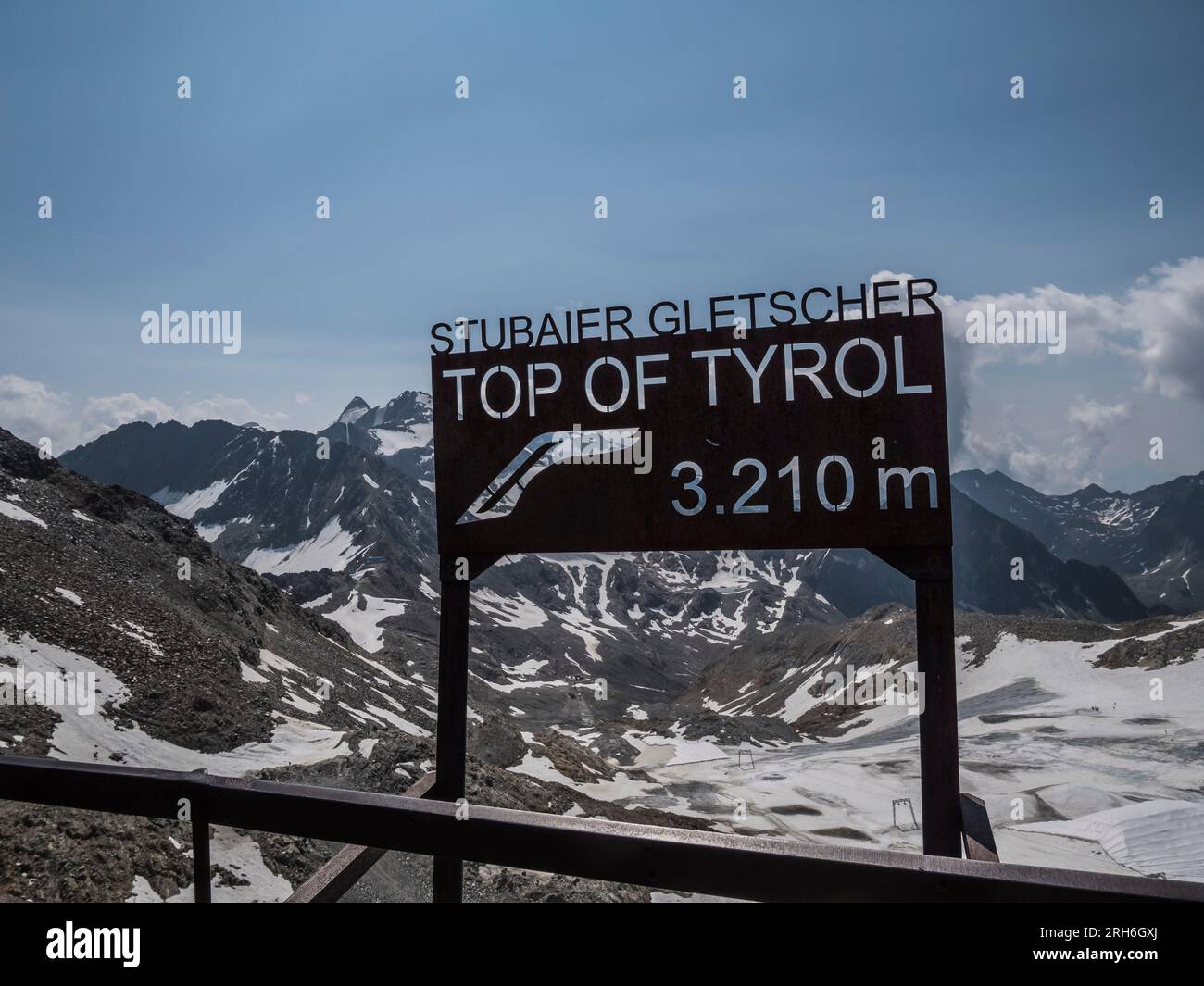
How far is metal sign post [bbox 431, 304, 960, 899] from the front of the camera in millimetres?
4305

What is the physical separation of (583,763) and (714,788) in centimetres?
570

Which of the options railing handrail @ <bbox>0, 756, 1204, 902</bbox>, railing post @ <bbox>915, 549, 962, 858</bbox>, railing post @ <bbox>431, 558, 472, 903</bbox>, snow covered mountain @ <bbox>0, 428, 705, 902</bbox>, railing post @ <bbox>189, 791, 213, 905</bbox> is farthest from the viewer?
snow covered mountain @ <bbox>0, 428, 705, 902</bbox>

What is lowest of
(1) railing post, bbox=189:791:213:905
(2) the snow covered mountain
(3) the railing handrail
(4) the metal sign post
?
(2) the snow covered mountain

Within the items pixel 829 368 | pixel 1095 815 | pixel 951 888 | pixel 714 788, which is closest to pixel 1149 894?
pixel 951 888

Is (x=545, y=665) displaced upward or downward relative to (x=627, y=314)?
downward

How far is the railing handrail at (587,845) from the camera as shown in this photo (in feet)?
8.04

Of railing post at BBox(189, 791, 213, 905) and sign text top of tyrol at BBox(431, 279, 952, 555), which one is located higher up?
sign text top of tyrol at BBox(431, 279, 952, 555)

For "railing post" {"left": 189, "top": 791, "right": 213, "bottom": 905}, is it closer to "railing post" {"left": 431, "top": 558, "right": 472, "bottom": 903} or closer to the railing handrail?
the railing handrail

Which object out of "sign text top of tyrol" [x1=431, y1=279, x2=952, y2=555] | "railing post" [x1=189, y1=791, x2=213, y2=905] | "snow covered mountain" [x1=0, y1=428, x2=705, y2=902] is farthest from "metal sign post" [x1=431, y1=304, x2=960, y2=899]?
"snow covered mountain" [x1=0, y1=428, x2=705, y2=902]

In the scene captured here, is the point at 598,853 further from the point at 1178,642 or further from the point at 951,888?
the point at 1178,642

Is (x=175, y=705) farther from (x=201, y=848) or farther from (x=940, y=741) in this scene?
(x=940, y=741)

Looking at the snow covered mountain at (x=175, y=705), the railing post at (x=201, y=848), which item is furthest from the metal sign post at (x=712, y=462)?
the snow covered mountain at (x=175, y=705)

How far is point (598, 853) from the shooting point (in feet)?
9.21

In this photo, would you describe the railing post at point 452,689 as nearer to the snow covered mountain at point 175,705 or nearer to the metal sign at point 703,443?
the metal sign at point 703,443
